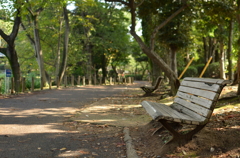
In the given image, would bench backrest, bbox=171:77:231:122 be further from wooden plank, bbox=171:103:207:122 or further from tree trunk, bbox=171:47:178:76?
tree trunk, bbox=171:47:178:76

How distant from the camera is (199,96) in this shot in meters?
4.54

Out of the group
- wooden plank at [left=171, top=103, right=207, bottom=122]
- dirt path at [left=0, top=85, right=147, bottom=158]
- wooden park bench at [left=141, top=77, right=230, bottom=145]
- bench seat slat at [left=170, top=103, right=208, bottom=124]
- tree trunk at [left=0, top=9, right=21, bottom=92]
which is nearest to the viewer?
wooden park bench at [left=141, top=77, right=230, bottom=145]

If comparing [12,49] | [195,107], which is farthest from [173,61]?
[195,107]

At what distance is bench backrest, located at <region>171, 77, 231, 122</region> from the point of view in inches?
153

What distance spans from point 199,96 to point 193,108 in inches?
8.7

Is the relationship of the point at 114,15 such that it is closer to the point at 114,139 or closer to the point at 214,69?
the point at 214,69

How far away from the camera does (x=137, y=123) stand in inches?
270

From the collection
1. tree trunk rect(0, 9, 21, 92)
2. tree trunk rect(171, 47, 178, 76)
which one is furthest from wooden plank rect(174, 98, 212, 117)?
tree trunk rect(0, 9, 21, 92)

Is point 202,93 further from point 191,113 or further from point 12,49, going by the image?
point 12,49

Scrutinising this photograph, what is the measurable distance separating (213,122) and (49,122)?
390 centimetres

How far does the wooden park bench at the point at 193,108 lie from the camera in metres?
3.83

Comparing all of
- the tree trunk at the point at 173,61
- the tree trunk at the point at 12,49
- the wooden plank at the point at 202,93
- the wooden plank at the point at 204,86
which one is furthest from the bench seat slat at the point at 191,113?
the tree trunk at the point at 12,49

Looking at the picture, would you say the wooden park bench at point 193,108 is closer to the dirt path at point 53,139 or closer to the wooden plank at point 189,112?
the wooden plank at point 189,112

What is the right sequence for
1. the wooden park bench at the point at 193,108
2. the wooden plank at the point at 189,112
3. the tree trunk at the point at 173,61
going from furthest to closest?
1. the tree trunk at the point at 173,61
2. the wooden plank at the point at 189,112
3. the wooden park bench at the point at 193,108
